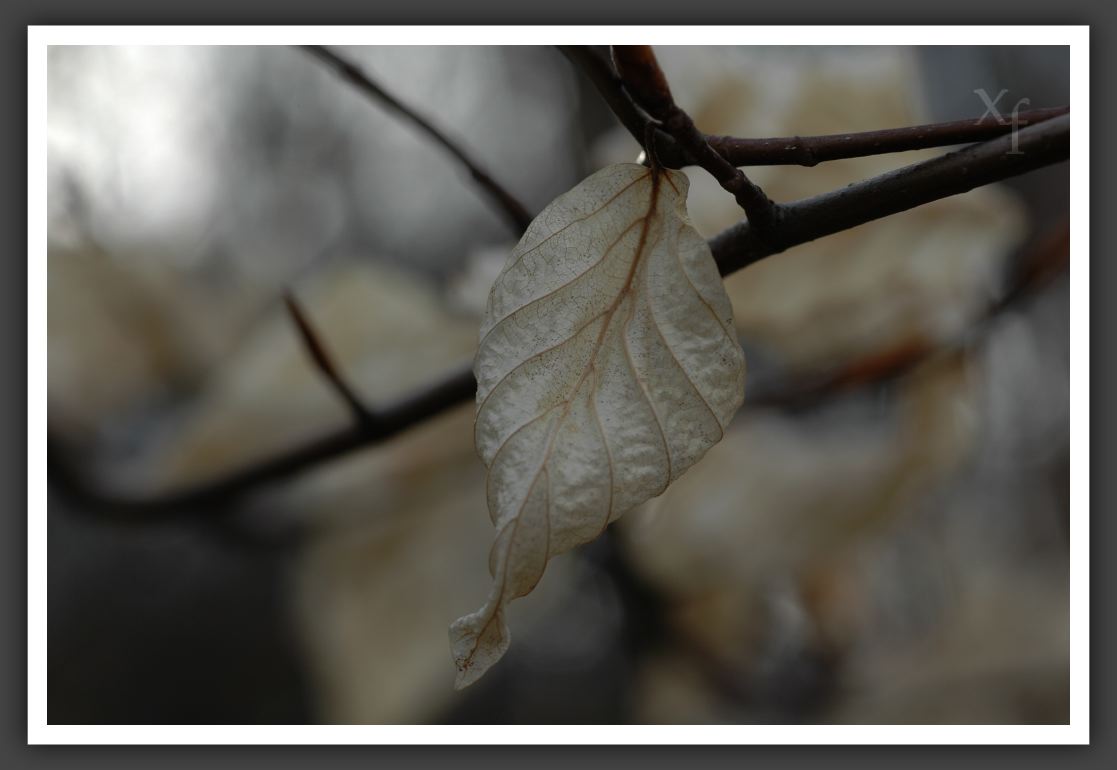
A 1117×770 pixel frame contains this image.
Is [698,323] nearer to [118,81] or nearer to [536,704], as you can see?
[118,81]

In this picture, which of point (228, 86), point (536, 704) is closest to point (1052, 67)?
point (228, 86)

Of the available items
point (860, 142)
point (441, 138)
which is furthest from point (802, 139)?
point (441, 138)

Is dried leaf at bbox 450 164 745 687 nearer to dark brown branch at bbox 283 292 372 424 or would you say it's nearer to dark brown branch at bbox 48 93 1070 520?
dark brown branch at bbox 48 93 1070 520

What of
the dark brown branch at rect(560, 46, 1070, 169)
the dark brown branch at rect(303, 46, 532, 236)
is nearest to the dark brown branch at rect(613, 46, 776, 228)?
the dark brown branch at rect(560, 46, 1070, 169)

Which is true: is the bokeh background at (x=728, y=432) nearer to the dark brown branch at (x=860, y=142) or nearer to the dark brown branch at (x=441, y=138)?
the dark brown branch at (x=441, y=138)

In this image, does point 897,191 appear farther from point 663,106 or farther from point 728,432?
point 728,432

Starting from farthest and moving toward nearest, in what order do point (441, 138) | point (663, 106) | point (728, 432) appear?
point (728, 432) → point (441, 138) → point (663, 106)

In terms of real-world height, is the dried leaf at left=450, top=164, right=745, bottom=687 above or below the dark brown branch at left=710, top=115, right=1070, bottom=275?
below

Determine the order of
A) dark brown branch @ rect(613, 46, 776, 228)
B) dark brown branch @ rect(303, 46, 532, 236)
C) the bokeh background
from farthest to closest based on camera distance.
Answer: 1. the bokeh background
2. dark brown branch @ rect(303, 46, 532, 236)
3. dark brown branch @ rect(613, 46, 776, 228)
